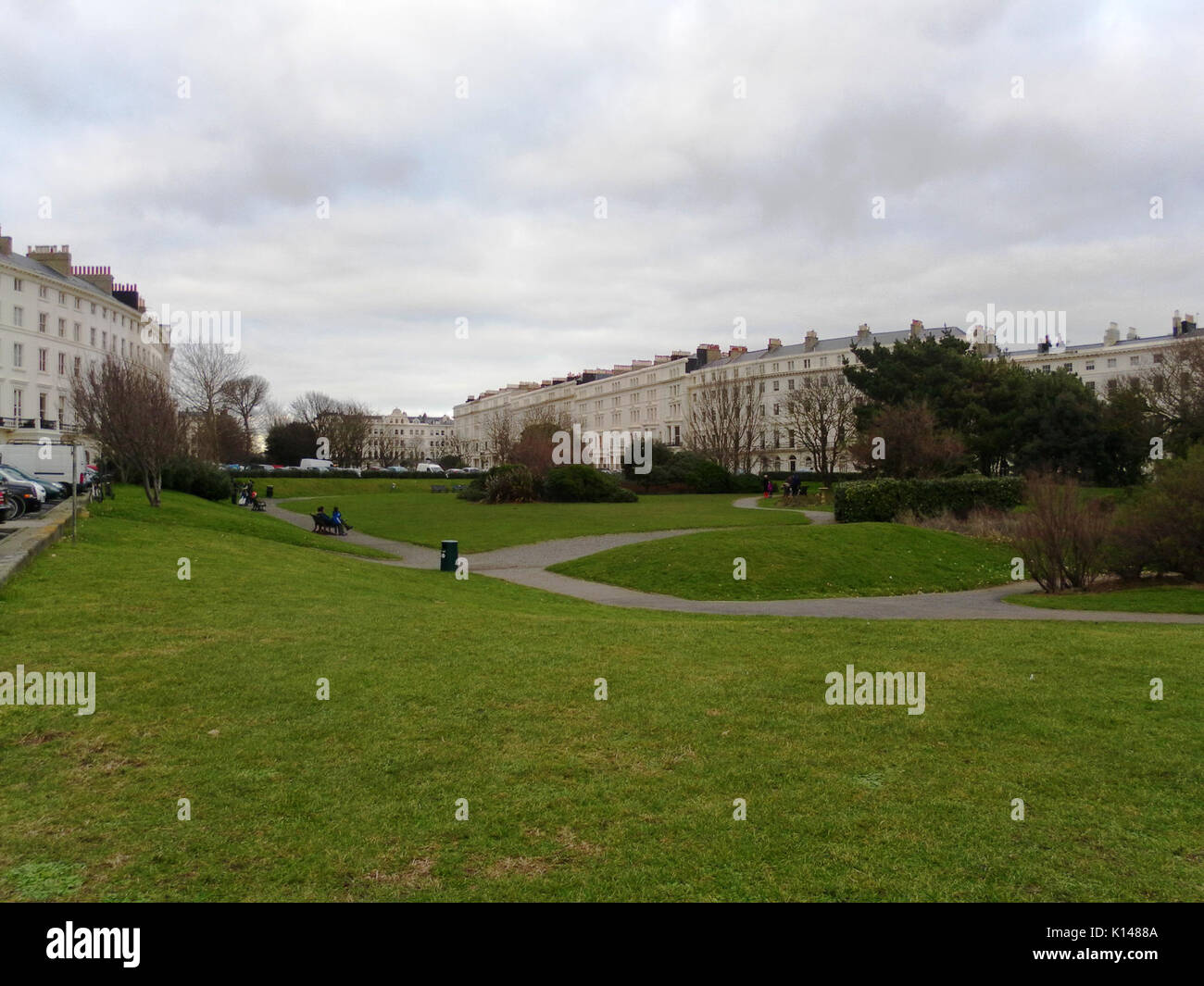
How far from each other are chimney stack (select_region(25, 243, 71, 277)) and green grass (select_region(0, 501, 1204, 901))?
77.8m

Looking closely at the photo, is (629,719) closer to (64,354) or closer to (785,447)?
(64,354)

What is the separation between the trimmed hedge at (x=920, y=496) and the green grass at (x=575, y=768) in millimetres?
24290

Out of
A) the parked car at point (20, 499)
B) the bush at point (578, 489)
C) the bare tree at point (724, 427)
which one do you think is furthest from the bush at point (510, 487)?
the bare tree at point (724, 427)

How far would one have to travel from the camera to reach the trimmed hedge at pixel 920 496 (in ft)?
113

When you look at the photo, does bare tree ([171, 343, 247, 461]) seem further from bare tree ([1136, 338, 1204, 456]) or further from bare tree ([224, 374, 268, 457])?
bare tree ([1136, 338, 1204, 456])

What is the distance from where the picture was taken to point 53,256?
73.5 m

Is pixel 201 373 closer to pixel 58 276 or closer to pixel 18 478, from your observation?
pixel 58 276

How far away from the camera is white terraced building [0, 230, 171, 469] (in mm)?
63969

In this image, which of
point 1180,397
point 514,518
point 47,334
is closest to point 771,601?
point 514,518

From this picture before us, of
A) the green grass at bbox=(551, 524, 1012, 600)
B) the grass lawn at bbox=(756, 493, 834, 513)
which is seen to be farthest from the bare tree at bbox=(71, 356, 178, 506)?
the grass lawn at bbox=(756, 493, 834, 513)

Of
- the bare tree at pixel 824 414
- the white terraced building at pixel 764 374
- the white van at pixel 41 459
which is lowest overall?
the white van at pixel 41 459

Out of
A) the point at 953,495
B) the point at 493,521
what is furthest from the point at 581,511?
the point at 953,495

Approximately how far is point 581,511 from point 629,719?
4074 centimetres

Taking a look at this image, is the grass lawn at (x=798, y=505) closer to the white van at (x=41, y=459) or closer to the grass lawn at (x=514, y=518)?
the grass lawn at (x=514, y=518)
